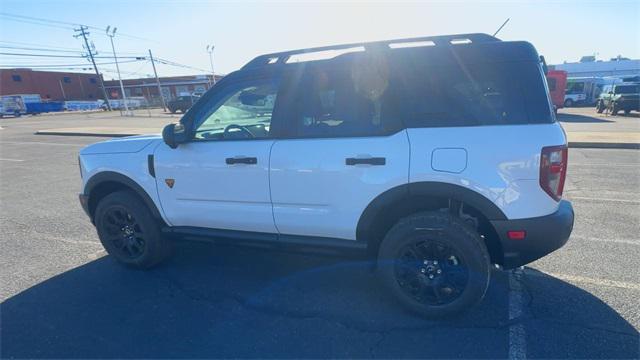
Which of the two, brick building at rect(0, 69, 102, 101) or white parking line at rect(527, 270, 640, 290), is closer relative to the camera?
white parking line at rect(527, 270, 640, 290)

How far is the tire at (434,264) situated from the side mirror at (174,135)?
1.94 metres

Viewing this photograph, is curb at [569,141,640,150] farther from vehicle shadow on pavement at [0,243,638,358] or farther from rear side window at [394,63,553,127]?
rear side window at [394,63,553,127]

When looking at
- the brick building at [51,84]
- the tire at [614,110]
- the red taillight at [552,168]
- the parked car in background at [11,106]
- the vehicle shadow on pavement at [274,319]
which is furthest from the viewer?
the brick building at [51,84]

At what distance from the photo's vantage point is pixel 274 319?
2.74m

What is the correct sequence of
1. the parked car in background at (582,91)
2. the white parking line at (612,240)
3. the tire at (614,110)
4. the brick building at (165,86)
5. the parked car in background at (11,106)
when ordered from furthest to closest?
the brick building at (165,86) → the parked car in background at (11,106) → the parked car in background at (582,91) → the tire at (614,110) → the white parking line at (612,240)

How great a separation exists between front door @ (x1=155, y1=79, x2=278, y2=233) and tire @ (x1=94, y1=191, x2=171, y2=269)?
37 cm

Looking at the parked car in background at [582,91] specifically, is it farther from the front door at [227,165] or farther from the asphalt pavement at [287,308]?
the front door at [227,165]

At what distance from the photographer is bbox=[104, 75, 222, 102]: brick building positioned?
207ft

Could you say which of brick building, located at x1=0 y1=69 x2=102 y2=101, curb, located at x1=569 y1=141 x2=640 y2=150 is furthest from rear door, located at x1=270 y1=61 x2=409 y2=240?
brick building, located at x1=0 y1=69 x2=102 y2=101

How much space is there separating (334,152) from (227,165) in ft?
3.13

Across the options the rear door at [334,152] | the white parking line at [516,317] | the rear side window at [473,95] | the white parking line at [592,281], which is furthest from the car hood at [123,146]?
the white parking line at [592,281]

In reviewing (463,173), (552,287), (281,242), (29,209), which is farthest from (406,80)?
(29,209)

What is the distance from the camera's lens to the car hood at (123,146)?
3.42 metres

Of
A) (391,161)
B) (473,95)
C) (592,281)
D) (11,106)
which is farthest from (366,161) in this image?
(11,106)
